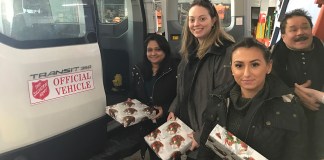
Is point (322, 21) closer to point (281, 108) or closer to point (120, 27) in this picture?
point (281, 108)

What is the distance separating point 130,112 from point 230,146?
1139mm

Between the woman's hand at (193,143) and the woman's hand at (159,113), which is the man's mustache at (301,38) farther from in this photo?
the woman's hand at (159,113)

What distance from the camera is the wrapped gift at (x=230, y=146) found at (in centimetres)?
157

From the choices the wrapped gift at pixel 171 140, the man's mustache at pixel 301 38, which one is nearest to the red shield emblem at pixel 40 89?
the wrapped gift at pixel 171 140

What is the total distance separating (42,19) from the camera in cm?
213

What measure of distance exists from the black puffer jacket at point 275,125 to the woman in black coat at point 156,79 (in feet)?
3.91

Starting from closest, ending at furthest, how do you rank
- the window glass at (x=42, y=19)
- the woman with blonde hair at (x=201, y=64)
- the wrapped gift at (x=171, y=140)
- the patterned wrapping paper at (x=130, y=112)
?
1. the window glass at (x=42, y=19)
2. the woman with blonde hair at (x=201, y=64)
3. the wrapped gift at (x=171, y=140)
4. the patterned wrapping paper at (x=130, y=112)

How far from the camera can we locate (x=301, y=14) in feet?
6.21

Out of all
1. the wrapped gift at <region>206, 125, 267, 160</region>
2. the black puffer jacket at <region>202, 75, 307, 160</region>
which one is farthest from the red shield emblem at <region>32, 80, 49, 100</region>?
the black puffer jacket at <region>202, 75, 307, 160</region>

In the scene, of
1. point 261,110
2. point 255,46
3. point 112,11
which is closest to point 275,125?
point 261,110

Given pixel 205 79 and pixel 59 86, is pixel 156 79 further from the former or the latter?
pixel 59 86

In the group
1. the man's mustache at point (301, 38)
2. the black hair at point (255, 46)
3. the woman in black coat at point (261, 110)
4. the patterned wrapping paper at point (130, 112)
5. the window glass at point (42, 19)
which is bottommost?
the patterned wrapping paper at point (130, 112)

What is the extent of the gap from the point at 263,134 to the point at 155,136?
0.94m

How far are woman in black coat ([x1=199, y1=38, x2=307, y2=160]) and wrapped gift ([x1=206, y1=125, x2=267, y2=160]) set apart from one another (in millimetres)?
66
